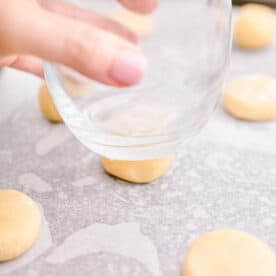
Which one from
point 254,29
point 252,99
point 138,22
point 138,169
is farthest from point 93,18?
point 254,29

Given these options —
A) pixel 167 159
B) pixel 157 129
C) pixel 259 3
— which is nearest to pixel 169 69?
pixel 157 129

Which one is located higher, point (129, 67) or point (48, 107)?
point (129, 67)

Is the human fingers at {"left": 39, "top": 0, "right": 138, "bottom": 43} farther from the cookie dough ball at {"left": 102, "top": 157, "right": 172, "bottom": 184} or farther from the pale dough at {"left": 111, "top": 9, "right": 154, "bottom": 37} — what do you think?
the cookie dough ball at {"left": 102, "top": 157, "right": 172, "bottom": 184}

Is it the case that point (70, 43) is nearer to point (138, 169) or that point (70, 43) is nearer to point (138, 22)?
point (138, 22)

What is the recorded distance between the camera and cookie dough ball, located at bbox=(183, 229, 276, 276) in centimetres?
61

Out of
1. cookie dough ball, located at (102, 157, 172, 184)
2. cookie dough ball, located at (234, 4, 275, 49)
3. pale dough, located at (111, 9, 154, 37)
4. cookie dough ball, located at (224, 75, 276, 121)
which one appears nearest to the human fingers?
pale dough, located at (111, 9, 154, 37)

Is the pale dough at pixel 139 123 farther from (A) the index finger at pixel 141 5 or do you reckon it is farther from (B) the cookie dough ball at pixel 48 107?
(B) the cookie dough ball at pixel 48 107

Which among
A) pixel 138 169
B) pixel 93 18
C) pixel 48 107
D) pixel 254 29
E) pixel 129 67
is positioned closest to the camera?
pixel 129 67

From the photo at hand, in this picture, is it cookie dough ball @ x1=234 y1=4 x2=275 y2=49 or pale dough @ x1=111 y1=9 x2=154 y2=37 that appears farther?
cookie dough ball @ x1=234 y1=4 x2=275 y2=49

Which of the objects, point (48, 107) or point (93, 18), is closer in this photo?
point (93, 18)

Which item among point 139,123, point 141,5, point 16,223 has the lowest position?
point 16,223

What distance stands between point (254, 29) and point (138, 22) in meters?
0.54

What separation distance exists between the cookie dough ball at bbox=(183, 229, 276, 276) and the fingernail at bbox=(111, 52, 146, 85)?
232mm

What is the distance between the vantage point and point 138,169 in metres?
0.74
